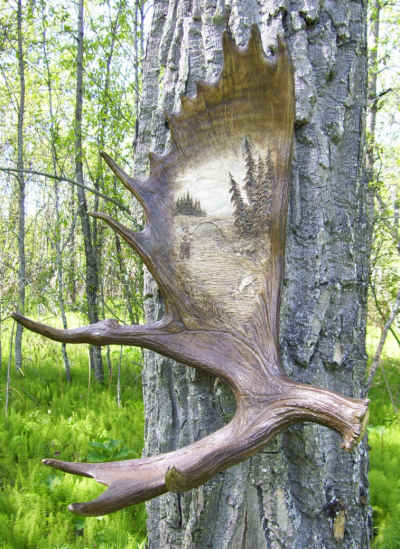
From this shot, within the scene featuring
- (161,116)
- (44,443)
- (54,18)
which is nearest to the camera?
(161,116)

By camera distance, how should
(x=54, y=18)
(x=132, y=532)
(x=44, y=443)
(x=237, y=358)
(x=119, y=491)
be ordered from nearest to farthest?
(x=119, y=491) → (x=237, y=358) → (x=132, y=532) → (x=44, y=443) → (x=54, y=18)

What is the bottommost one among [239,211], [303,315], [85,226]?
[303,315]

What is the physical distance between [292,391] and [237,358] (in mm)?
143

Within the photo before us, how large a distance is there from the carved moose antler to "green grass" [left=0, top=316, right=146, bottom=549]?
4.71 ft

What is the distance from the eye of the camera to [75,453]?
9.71ft

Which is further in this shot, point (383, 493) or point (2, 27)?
point (2, 27)

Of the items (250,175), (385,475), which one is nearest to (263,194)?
(250,175)

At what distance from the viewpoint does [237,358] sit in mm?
936

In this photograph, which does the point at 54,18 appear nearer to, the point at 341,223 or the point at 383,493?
the point at 341,223

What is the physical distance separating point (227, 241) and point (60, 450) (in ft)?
8.45

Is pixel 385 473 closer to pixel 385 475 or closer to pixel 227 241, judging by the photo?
pixel 385 475

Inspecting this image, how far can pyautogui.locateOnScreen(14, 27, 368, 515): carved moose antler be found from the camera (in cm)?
88

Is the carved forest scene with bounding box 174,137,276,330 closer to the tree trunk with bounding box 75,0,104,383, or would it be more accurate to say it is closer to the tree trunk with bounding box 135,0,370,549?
the tree trunk with bounding box 135,0,370,549

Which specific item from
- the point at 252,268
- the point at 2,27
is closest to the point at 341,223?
the point at 252,268
